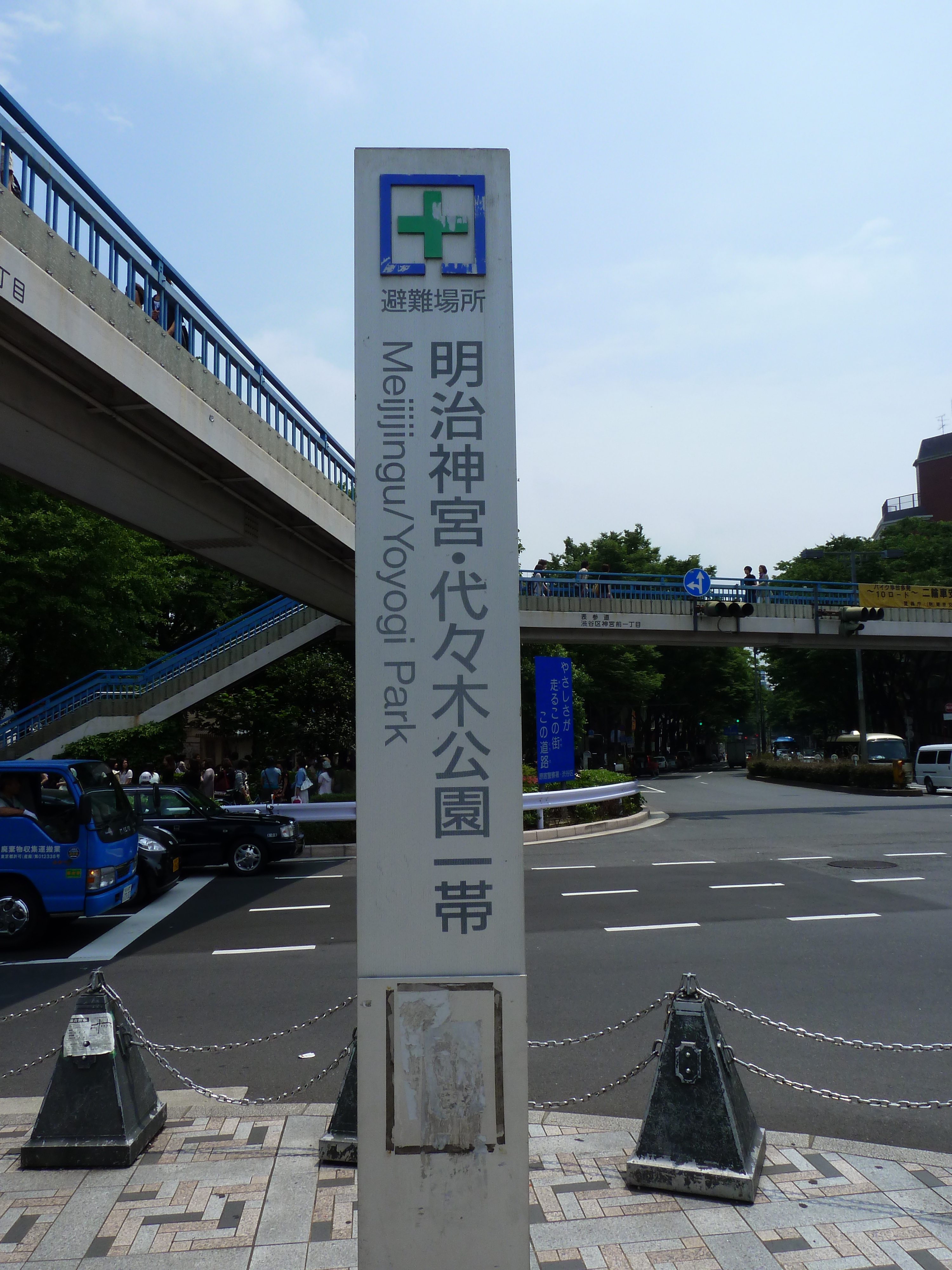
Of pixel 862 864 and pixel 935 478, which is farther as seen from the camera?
pixel 935 478

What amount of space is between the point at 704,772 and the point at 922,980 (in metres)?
56.0

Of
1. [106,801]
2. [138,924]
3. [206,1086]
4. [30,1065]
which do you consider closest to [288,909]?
[138,924]

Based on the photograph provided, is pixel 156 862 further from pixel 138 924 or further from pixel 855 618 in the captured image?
pixel 855 618

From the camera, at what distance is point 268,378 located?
1485 centimetres

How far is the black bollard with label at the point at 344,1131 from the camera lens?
4.87m

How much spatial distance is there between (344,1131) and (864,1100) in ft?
9.12

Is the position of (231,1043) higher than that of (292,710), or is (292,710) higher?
(292,710)

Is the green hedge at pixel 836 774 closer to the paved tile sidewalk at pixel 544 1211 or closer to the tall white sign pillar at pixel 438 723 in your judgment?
the paved tile sidewalk at pixel 544 1211

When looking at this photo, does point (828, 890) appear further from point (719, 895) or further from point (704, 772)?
point (704, 772)

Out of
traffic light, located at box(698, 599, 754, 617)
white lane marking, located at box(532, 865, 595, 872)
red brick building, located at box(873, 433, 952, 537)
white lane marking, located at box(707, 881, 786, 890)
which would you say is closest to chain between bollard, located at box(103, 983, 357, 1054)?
white lane marking, located at box(707, 881, 786, 890)

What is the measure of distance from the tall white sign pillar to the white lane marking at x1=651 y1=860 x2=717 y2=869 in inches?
529

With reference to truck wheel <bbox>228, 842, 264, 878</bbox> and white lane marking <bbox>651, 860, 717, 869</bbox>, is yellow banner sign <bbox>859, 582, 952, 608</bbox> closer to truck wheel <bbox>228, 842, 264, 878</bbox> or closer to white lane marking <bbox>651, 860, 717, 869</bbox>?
white lane marking <bbox>651, 860, 717, 869</bbox>

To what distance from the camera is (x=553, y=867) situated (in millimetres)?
16281

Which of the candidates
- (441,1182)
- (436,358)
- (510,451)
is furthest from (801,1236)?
(436,358)
